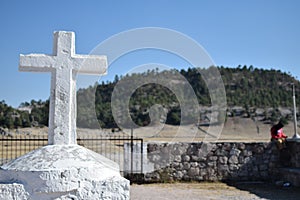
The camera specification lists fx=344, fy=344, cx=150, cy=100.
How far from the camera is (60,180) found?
259cm

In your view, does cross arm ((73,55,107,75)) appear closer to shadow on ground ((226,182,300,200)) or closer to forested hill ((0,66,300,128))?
shadow on ground ((226,182,300,200))

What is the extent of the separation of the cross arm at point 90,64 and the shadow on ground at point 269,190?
4911 millimetres

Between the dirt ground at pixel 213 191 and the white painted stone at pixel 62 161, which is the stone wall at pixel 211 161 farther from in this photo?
the white painted stone at pixel 62 161

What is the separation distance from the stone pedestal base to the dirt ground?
4.00 meters

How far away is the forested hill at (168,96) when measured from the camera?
18.2 m

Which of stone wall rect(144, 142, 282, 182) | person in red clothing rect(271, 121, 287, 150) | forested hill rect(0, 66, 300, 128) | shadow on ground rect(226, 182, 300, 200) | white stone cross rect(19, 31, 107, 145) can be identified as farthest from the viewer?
forested hill rect(0, 66, 300, 128)

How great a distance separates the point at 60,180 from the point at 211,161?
22.1 ft

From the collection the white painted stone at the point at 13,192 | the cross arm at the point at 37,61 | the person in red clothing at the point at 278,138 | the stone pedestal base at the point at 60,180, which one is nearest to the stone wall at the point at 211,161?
the person in red clothing at the point at 278,138

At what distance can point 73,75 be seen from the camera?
316cm

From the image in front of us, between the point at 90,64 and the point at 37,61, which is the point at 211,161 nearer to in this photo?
the point at 90,64

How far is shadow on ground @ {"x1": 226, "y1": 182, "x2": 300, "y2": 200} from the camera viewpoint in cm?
685

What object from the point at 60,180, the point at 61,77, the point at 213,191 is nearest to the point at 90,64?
the point at 61,77

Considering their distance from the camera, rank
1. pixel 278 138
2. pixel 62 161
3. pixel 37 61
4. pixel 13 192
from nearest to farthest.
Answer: pixel 13 192
pixel 62 161
pixel 37 61
pixel 278 138

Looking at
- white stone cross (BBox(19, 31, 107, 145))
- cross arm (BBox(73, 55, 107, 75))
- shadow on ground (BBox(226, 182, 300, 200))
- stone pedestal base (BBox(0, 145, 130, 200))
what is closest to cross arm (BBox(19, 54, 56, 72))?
white stone cross (BBox(19, 31, 107, 145))
